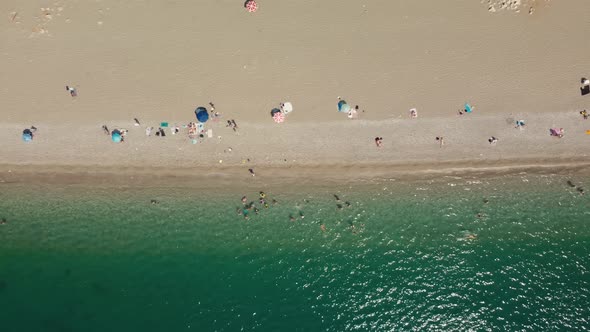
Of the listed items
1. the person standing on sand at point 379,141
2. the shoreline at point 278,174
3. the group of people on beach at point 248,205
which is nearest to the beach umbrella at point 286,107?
the shoreline at point 278,174

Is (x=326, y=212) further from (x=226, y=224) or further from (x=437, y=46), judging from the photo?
(x=437, y=46)

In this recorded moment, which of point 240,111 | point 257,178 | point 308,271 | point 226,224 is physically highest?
point 240,111

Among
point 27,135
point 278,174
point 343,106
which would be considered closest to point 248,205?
point 278,174

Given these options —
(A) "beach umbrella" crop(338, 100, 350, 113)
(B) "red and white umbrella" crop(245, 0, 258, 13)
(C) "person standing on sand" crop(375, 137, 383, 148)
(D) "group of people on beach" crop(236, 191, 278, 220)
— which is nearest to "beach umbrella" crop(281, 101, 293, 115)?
(A) "beach umbrella" crop(338, 100, 350, 113)

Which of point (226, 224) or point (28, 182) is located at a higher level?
point (28, 182)

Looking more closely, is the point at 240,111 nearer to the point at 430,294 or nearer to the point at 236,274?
the point at 236,274

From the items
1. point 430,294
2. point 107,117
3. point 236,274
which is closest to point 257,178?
point 236,274

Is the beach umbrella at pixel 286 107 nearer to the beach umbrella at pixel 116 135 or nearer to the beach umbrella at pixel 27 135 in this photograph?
the beach umbrella at pixel 116 135

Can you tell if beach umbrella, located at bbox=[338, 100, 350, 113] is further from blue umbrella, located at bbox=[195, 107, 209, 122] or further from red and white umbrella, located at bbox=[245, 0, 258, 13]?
blue umbrella, located at bbox=[195, 107, 209, 122]
